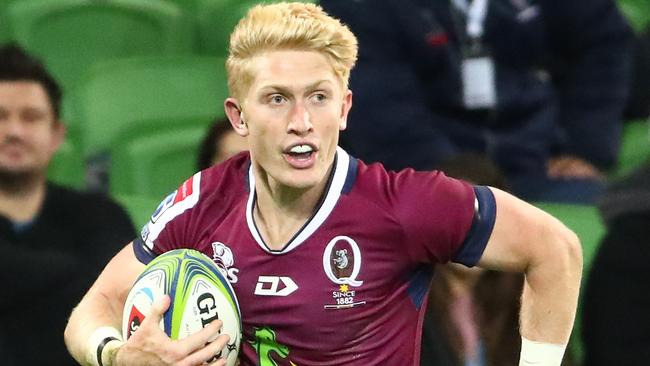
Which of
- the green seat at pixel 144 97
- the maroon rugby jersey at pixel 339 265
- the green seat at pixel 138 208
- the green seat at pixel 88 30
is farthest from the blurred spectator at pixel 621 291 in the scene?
the green seat at pixel 88 30

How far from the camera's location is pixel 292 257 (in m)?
2.64

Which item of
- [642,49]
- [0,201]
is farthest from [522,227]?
[642,49]

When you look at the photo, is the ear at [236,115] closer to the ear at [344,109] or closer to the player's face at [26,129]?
the ear at [344,109]

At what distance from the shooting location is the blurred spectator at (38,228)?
3705 mm

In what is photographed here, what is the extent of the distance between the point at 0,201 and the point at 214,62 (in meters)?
1.38

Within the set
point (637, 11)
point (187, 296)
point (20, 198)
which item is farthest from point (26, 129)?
point (637, 11)

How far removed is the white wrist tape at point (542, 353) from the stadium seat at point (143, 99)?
229cm

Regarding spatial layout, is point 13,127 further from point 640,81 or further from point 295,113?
point 640,81

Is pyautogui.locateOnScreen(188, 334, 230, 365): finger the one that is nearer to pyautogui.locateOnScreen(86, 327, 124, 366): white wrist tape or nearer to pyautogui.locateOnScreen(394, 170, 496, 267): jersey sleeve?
pyautogui.locateOnScreen(86, 327, 124, 366): white wrist tape

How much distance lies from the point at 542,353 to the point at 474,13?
1.98m

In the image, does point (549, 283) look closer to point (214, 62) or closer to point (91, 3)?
point (214, 62)

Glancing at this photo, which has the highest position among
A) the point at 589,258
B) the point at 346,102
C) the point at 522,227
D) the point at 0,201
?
the point at 346,102

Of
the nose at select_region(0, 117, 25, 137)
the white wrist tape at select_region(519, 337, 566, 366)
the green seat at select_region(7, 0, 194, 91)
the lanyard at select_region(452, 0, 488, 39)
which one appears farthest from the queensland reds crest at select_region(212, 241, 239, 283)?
the green seat at select_region(7, 0, 194, 91)

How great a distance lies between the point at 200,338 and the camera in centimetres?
246
